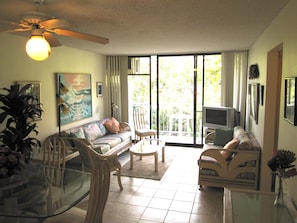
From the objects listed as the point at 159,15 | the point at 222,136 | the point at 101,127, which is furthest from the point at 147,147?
the point at 159,15

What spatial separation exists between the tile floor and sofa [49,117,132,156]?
681 millimetres

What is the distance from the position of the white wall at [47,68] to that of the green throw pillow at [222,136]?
9.66 ft

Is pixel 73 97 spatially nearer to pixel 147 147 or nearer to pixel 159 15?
pixel 147 147

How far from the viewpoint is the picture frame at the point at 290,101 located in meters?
1.93

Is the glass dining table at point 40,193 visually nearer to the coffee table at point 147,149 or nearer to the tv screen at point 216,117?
the coffee table at point 147,149

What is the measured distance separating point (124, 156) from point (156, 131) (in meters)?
1.38

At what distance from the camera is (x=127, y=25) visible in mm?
3150

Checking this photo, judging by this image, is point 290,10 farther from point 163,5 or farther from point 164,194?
point 164,194

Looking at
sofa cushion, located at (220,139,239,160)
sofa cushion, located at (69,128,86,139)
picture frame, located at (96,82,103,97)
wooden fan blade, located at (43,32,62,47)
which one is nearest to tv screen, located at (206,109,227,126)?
sofa cushion, located at (220,139,239,160)

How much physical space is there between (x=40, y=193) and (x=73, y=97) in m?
3.05

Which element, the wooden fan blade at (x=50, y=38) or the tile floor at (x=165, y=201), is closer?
the wooden fan blade at (x=50, y=38)

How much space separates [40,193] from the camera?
2416 mm

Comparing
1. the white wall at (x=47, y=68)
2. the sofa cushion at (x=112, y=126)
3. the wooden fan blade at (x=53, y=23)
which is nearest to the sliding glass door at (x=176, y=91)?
the sofa cushion at (x=112, y=126)

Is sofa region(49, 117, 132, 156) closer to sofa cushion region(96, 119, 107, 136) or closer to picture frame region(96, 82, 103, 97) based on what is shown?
sofa cushion region(96, 119, 107, 136)
